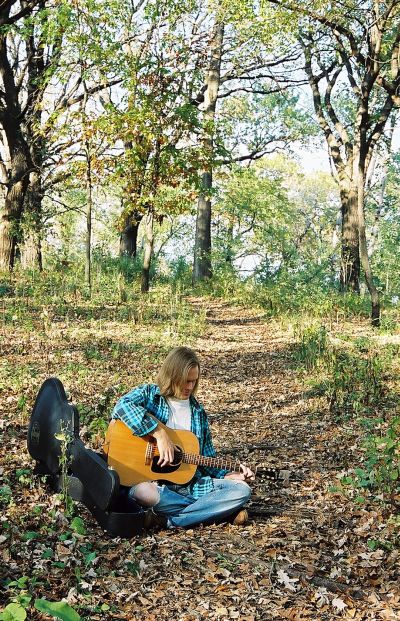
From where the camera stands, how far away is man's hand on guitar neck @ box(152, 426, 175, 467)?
4.46 meters

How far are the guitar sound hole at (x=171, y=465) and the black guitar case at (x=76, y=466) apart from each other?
0.25 m

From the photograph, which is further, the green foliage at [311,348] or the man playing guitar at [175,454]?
the green foliage at [311,348]

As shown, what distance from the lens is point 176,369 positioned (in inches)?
187

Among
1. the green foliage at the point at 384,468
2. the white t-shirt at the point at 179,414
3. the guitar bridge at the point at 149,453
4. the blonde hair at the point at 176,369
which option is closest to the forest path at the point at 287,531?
the green foliage at the point at 384,468

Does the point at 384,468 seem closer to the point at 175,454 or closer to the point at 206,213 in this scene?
the point at 175,454

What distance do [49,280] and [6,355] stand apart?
5348mm

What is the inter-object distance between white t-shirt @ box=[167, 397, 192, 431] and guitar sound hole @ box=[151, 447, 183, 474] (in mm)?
188

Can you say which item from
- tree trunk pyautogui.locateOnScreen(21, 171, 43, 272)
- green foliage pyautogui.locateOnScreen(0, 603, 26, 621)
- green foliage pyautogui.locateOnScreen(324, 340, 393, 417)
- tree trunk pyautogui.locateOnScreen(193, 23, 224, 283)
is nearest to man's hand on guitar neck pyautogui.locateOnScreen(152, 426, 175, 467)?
green foliage pyautogui.locateOnScreen(0, 603, 26, 621)

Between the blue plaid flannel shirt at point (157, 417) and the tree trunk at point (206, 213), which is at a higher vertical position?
the tree trunk at point (206, 213)

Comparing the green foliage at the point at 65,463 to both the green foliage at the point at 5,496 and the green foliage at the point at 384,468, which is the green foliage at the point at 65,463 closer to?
the green foliage at the point at 5,496

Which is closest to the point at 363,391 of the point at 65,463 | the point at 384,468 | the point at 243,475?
the point at 384,468

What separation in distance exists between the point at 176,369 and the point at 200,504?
3.05ft

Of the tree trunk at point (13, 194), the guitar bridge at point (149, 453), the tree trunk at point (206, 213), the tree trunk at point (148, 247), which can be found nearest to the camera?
the guitar bridge at point (149, 453)

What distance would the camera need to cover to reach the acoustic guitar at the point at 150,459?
4.55m
